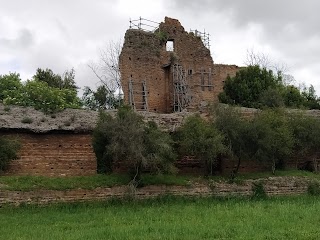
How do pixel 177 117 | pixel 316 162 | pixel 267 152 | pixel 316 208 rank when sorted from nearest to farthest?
pixel 316 208, pixel 267 152, pixel 177 117, pixel 316 162

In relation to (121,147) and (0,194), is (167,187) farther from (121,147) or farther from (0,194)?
(0,194)

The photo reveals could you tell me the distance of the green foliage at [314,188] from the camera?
69.3 feet

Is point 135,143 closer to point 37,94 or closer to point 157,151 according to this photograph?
point 157,151

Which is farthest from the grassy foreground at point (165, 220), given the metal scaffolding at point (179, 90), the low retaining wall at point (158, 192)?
the metal scaffolding at point (179, 90)

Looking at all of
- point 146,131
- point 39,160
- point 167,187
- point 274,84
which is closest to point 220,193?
point 167,187

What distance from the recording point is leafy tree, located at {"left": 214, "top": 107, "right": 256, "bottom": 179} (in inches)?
799

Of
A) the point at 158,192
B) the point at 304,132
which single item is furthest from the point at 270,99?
the point at 158,192

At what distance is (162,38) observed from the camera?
128ft

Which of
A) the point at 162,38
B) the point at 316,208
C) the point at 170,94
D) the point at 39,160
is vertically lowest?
the point at 316,208

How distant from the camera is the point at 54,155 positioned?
19844 mm

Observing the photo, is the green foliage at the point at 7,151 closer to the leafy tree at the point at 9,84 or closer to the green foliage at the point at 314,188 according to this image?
the green foliage at the point at 314,188

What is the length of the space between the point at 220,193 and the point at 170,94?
19668mm

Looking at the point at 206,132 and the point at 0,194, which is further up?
the point at 206,132

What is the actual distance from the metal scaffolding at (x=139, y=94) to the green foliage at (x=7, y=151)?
18286 millimetres
